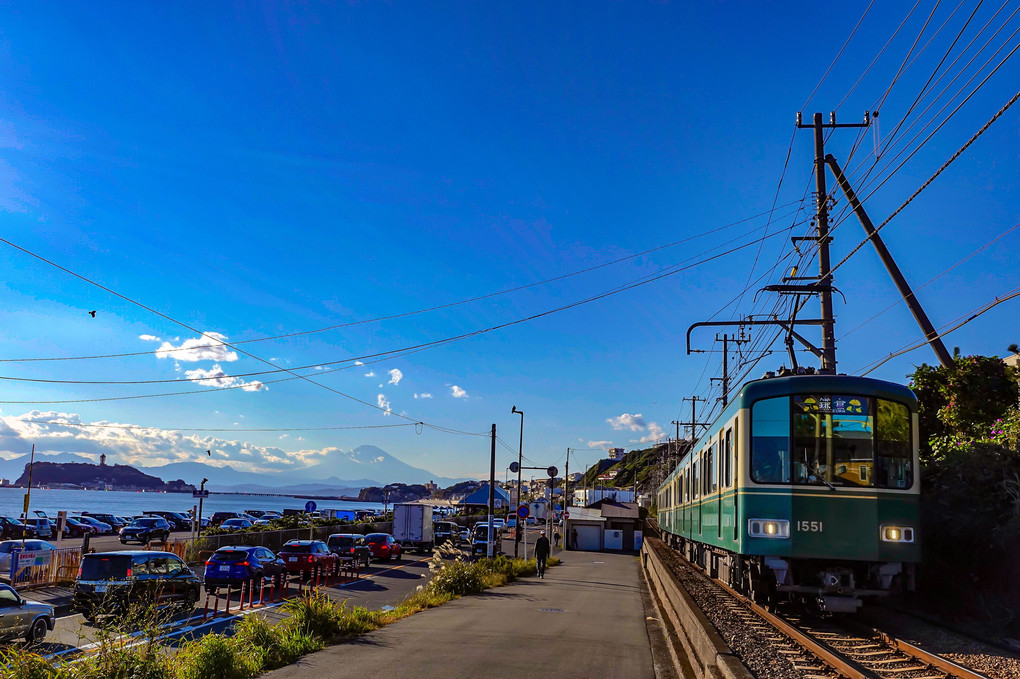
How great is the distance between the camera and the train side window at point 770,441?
40.8 feet

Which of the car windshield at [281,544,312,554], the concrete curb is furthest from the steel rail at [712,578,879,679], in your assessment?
the car windshield at [281,544,312,554]

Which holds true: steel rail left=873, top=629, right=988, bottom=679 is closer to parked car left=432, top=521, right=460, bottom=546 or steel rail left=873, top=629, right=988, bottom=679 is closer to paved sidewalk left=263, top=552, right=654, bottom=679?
paved sidewalk left=263, top=552, right=654, bottom=679

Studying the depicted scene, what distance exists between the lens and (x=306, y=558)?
2672 cm

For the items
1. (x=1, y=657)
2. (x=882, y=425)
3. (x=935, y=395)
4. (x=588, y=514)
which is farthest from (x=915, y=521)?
(x=588, y=514)

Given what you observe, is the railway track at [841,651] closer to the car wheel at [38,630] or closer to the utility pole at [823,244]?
the utility pole at [823,244]

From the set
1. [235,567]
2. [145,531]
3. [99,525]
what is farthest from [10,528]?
[235,567]

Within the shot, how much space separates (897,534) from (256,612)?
1094 centimetres

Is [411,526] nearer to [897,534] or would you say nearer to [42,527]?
[42,527]

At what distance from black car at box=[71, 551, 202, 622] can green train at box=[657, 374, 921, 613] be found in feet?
37.2

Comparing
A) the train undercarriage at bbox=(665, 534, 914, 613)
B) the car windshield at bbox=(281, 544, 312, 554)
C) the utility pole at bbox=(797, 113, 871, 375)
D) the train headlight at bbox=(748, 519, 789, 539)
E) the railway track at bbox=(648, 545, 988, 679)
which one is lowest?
the car windshield at bbox=(281, 544, 312, 554)

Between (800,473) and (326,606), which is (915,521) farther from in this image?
(326,606)

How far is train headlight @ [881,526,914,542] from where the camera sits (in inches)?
470

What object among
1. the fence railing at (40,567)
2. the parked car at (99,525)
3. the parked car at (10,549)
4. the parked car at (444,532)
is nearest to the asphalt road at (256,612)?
the fence railing at (40,567)

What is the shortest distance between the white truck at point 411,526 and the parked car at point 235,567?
22.3 metres
